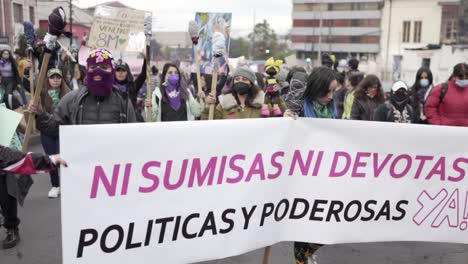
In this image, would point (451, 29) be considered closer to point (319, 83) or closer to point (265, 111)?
point (265, 111)

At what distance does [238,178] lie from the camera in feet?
10.5

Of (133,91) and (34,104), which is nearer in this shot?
(34,104)

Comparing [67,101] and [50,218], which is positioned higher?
[67,101]

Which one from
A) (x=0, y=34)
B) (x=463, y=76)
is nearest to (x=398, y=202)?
(x=463, y=76)

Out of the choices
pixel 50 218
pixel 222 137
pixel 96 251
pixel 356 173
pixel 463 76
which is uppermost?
pixel 463 76

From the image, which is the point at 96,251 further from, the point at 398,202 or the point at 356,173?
the point at 398,202

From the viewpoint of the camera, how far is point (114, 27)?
7.61 meters

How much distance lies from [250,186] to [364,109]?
9.91ft

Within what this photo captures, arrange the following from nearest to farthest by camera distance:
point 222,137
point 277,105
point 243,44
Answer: point 222,137 < point 277,105 < point 243,44

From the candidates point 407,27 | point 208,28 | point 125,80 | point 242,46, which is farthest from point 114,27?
point 242,46

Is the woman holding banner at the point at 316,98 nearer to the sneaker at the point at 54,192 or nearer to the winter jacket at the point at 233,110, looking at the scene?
the winter jacket at the point at 233,110

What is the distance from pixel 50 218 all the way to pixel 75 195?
110 inches

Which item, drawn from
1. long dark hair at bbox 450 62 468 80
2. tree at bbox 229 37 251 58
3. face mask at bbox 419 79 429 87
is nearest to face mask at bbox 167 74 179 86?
long dark hair at bbox 450 62 468 80

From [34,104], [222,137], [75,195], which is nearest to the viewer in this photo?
[75,195]
